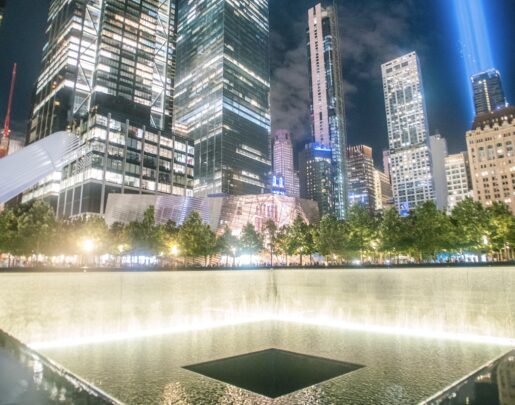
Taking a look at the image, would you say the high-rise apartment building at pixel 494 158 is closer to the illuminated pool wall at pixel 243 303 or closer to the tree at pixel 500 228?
the tree at pixel 500 228

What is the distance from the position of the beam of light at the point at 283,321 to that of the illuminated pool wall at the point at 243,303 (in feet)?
0.28

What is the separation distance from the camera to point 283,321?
35906mm

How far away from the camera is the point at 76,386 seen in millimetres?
10531

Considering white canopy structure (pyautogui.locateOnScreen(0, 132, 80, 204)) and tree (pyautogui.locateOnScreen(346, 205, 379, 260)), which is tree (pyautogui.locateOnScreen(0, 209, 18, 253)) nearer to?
white canopy structure (pyautogui.locateOnScreen(0, 132, 80, 204))

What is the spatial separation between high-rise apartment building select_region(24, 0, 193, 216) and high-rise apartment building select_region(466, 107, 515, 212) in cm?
11448

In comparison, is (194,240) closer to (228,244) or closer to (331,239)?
(228,244)

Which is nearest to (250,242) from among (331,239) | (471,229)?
(331,239)

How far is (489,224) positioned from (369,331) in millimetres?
32866

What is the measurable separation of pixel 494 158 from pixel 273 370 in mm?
159874

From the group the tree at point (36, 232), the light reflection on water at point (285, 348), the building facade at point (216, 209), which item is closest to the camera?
the light reflection on water at point (285, 348)

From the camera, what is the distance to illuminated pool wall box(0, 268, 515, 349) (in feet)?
80.9

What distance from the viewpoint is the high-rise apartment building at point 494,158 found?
465 ft

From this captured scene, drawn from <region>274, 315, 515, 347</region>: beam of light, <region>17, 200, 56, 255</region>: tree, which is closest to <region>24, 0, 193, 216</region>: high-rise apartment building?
<region>17, 200, 56, 255</region>: tree

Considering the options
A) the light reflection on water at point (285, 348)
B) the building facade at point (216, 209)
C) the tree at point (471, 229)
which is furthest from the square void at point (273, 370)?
the building facade at point (216, 209)
